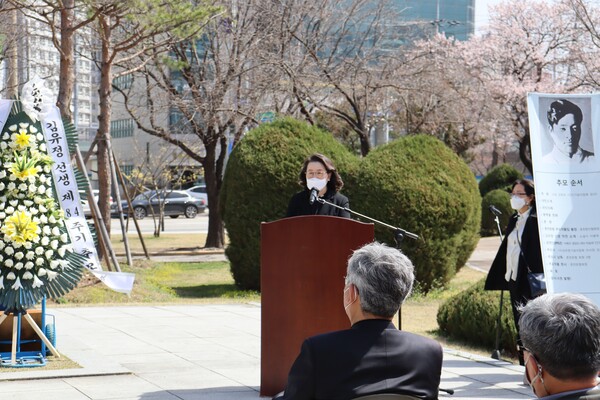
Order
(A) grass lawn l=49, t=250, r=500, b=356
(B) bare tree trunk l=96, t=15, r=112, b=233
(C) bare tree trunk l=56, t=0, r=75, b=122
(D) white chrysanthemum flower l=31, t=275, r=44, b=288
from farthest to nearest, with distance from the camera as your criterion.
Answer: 1. (B) bare tree trunk l=96, t=15, r=112, b=233
2. (C) bare tree trunk l=56, t=0, r=75, b=122
3. (A) grass lawn l=49, t=250, r=500, b=356
4. (D) white chrysanthemum flower l=31, t=275, r=44, b=288

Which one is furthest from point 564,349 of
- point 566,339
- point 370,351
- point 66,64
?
point 66,64

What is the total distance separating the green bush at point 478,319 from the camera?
9438mm

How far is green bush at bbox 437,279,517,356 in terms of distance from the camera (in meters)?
9.44

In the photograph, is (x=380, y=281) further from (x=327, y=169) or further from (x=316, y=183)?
(x=327, y=169)

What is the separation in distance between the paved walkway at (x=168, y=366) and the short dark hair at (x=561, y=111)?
2168mm

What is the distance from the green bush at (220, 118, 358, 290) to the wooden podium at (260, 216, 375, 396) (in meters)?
7.69

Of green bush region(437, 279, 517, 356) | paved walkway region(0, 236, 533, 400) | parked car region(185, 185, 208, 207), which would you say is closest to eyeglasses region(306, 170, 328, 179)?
paved walkway region(0, 236, 533, 400)

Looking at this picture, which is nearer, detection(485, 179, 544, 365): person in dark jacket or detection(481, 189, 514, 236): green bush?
detection(485, 179, 544, 365): person in dark jacket

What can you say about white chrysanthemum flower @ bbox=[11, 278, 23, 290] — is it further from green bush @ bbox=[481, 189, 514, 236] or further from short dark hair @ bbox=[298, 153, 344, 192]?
green bush @ bbox=[481, 189, 514, 236]

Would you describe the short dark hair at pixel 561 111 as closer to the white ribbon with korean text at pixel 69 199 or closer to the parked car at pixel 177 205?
the white ribbon with korean text at pixel 69 199

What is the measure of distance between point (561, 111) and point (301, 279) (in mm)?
2237

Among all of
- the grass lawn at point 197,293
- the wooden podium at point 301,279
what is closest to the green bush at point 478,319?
the grass lawn at point 197,293

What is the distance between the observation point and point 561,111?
6.68 meters

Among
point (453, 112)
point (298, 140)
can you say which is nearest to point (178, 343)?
point (298, 140)
